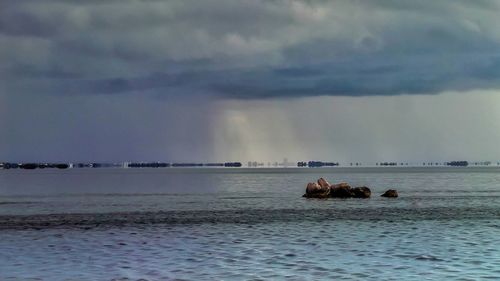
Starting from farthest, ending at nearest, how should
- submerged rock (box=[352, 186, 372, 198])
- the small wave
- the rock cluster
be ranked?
the rock cluster → submerged rock (box=[352, 186, 372, 198]) → the small wave

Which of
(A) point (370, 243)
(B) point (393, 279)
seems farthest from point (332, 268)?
(A) point (370, 243)

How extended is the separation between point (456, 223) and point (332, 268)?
31.5 meters

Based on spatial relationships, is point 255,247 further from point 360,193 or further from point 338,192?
point 360,193

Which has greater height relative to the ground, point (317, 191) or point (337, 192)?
point (317, 191)

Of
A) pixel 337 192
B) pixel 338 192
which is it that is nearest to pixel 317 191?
pixel 337 192

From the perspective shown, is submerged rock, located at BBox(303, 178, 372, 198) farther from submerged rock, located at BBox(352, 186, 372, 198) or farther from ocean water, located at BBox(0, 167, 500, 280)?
ocean water, located at BBox(0, 167, 500, 280)

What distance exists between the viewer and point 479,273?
3222 cm

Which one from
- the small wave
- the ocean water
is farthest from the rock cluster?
the ocean water

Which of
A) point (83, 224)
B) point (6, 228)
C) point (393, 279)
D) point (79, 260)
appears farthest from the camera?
point (83, 224)

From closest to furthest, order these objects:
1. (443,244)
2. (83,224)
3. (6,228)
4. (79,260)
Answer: (79,260)
(443,244)
(6,228)
(83,224)

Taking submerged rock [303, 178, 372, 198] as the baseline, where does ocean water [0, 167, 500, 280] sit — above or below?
below

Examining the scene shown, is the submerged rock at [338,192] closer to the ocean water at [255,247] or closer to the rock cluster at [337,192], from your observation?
the rock cluster at [337,192]

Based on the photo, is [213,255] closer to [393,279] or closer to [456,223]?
[393,279]

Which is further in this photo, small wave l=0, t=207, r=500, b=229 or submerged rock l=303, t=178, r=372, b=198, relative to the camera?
submerged rock l=303, t=178, r=372, b=198
